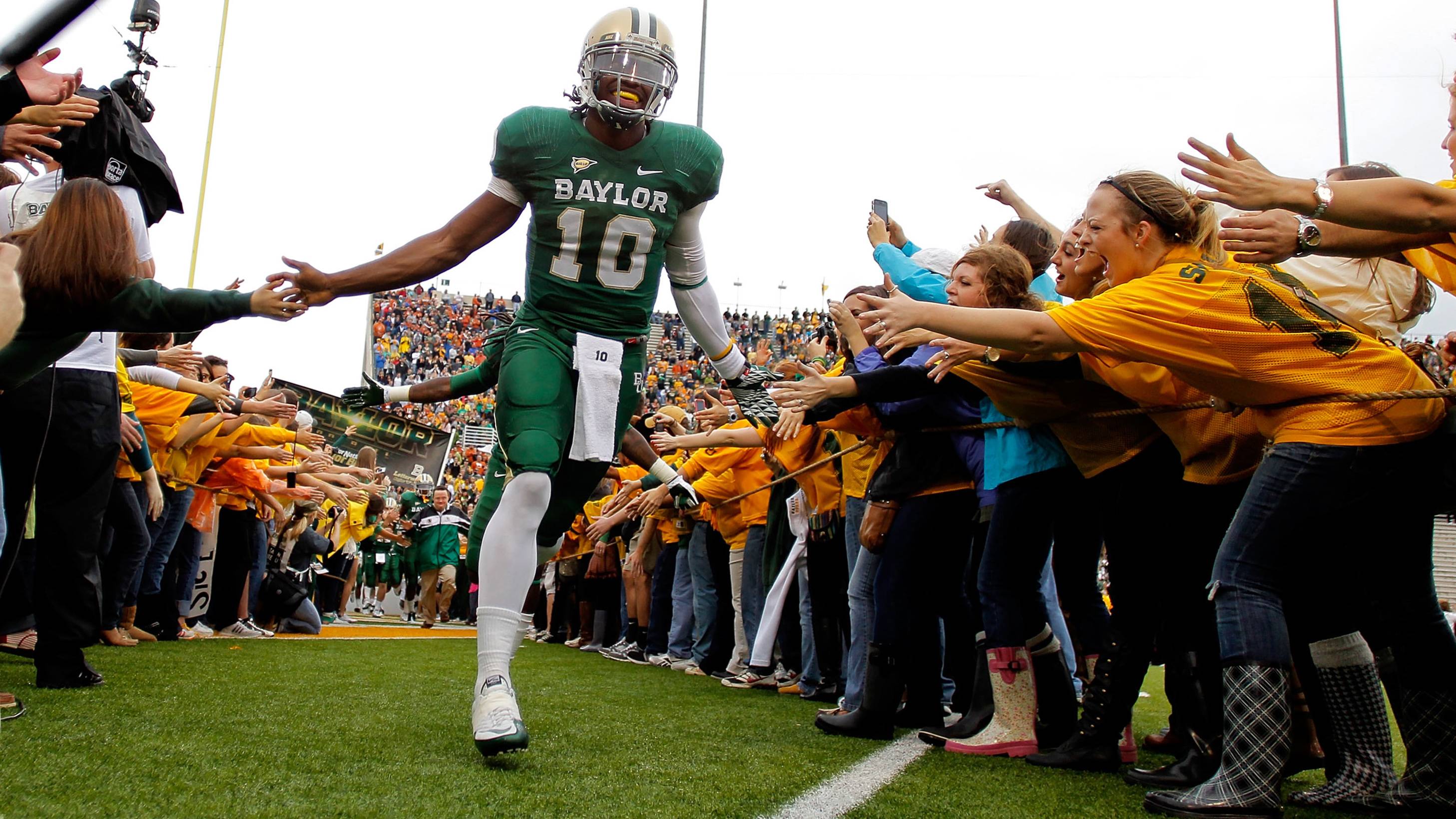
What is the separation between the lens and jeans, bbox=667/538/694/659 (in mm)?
9383

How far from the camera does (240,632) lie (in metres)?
10.4

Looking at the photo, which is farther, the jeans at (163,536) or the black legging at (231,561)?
the black legging at (231,561)

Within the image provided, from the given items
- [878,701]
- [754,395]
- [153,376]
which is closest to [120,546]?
[153,376]

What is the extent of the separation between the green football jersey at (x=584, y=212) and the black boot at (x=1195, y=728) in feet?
7.48

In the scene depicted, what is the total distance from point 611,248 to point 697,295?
66cm

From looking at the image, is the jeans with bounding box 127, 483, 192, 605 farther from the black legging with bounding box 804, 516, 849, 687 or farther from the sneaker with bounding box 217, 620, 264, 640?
the black legging with bounding box 804, 516, 849, 687

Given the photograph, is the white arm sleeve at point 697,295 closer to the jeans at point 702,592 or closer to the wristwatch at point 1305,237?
the wristwatch at point 1305,237

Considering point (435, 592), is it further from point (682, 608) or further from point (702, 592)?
point (702, 592)

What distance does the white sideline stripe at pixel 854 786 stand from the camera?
2.75 meters

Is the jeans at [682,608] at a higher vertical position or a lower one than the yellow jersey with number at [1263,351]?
lower

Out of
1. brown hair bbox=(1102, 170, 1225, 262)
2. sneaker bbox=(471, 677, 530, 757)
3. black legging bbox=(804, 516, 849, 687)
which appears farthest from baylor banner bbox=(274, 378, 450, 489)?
brown hair bbox=(1102, 170, 1225, 262)

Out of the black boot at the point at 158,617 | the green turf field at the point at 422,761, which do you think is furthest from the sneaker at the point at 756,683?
the black boot at the point at 158,617

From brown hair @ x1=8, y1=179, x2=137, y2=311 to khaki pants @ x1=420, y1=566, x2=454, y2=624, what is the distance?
1219 centimetres

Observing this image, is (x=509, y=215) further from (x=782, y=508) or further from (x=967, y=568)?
(x=782, y=508)
